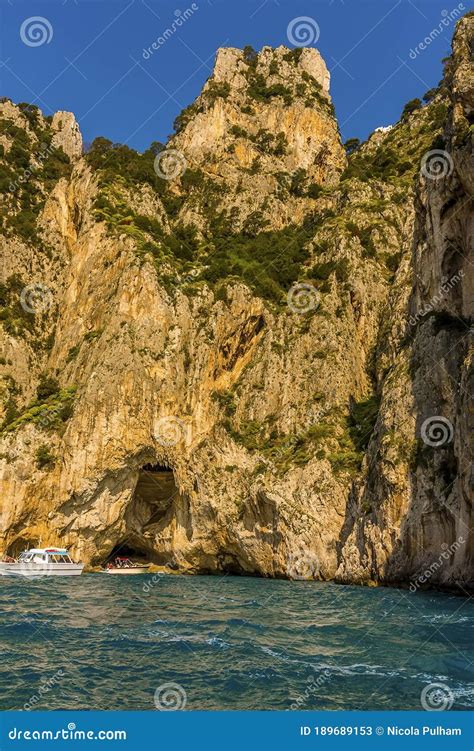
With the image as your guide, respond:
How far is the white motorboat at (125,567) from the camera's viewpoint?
49688 mm

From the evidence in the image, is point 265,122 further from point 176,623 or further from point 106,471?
point 176,623

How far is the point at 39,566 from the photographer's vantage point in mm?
42469

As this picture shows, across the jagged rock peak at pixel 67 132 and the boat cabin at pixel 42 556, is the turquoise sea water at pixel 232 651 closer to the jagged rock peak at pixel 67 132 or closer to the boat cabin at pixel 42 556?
the boat cabin at pixel 42 556

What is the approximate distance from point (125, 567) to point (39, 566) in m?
10.0

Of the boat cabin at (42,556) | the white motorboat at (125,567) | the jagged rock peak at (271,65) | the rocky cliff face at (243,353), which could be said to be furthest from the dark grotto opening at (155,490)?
the jagged rock peak at (271,65)

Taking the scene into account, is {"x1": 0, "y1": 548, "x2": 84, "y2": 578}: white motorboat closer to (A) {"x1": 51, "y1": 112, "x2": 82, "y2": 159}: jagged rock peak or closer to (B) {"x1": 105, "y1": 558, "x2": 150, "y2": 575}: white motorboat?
(B) {"x1": 105, "y1": 558, "x2": 150, "y2": 575}: white motorboat

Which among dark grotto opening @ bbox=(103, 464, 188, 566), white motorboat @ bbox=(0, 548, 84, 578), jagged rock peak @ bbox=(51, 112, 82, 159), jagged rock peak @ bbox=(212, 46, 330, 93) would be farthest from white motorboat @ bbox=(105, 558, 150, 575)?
jagged rock peak @ bbox=(212, 46, 330, 93)

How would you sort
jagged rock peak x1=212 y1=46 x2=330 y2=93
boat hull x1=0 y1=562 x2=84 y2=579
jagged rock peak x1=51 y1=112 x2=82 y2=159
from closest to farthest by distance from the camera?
boat hull x1=0 y1=562 x2=84 y2=579, jagged rock peak x1=212 y1=46 x2=330 y2=93, jagged rock peak x1=51 y1=112 x2=82 y2=159

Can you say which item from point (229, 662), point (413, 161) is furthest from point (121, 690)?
point (413, 161)

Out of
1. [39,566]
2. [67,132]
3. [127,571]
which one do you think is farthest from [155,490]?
[67,132]

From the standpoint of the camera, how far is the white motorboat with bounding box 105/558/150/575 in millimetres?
49688

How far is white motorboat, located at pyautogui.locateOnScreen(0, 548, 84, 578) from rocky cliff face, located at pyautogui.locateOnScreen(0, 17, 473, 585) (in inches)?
262

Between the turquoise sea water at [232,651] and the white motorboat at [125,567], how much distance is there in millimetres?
19007

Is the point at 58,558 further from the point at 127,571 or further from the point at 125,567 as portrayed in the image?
the point at 125,567
